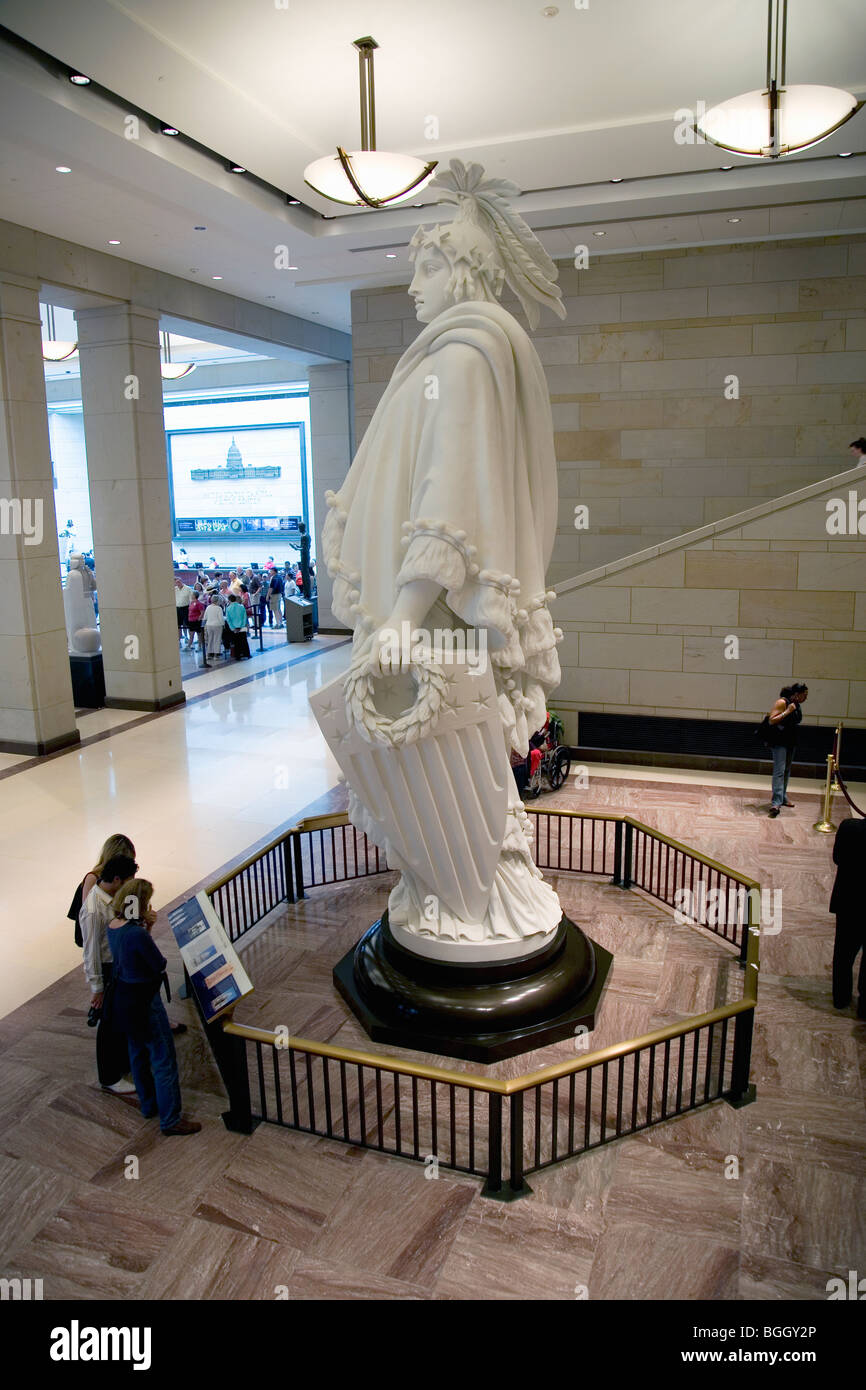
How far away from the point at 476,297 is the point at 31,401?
7.80 m

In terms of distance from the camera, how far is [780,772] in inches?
343

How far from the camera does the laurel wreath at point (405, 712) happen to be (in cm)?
421

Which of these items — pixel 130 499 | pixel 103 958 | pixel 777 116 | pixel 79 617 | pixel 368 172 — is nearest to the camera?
pixel 103 958

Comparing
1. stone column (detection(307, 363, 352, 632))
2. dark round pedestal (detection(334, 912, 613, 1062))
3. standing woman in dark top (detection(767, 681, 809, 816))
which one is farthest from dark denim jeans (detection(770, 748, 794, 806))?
stone column (detection(307, 363, 352, 632))

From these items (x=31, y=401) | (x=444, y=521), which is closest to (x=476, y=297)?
(x=444, y=521)

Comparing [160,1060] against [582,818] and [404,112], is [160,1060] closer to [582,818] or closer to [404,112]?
[582,818]

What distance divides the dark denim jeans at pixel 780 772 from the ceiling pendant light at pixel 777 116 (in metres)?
5.07

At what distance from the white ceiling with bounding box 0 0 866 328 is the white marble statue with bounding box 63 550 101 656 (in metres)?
5.13

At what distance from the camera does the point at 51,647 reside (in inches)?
436

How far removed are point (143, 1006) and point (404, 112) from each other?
799 centimetres

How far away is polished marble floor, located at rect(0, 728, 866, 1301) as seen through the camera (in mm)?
3521

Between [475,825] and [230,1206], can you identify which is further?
[475,825]

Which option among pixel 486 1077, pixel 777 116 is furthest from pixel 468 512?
pixel 777 116

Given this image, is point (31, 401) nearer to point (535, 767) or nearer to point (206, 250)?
point (206, 250)
